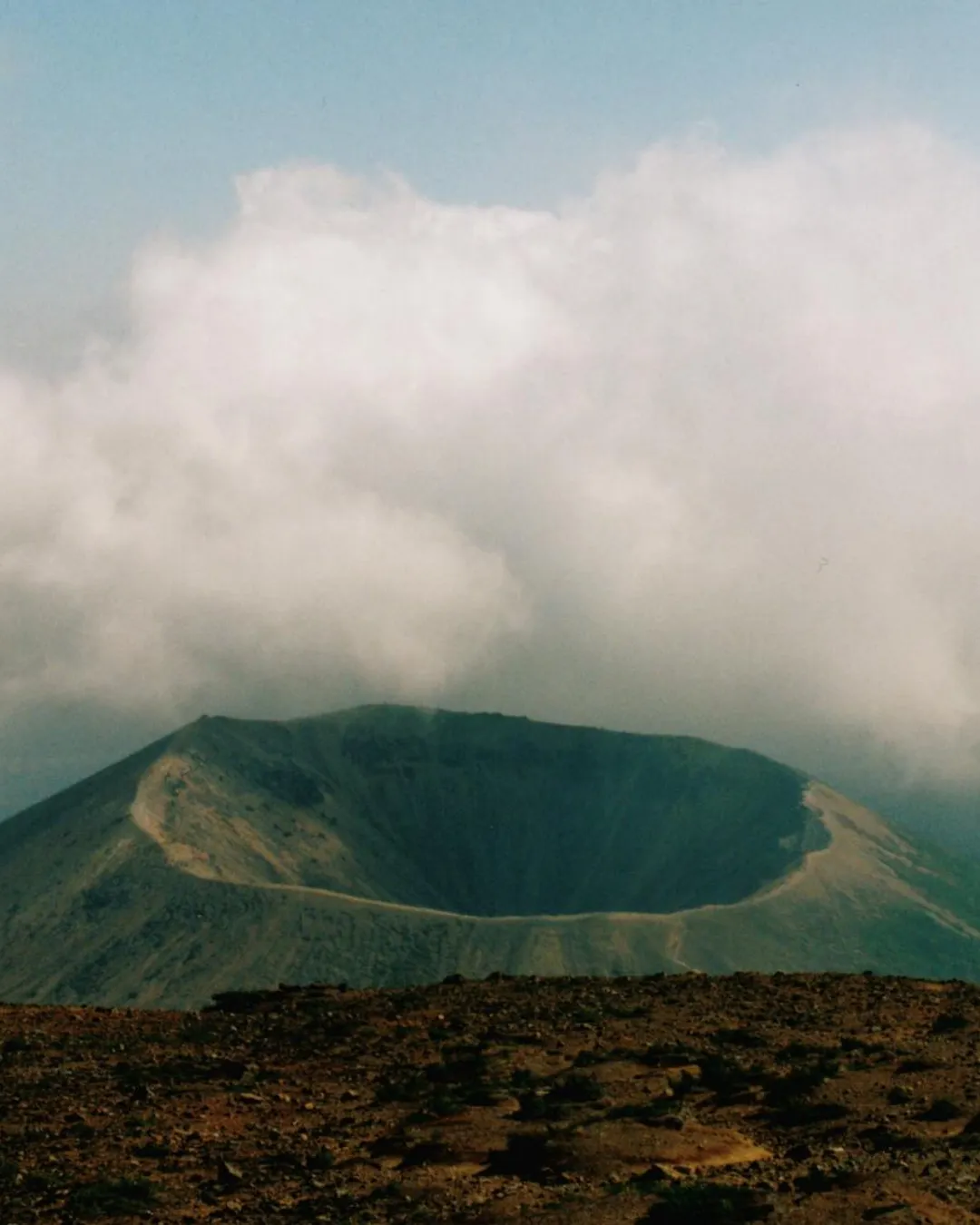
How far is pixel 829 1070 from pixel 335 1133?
10.9 metres

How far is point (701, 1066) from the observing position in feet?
108

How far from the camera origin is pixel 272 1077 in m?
33.4

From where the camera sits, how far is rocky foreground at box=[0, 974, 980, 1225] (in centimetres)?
2448

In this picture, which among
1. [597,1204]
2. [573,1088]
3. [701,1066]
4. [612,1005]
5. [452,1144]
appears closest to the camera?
[597,1204]

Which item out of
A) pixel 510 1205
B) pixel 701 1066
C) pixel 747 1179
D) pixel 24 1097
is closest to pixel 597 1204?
pixel 510 1205

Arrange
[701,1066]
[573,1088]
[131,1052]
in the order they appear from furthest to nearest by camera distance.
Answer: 1. [131,1052]
2. [701,1066]
3. [573,1088]

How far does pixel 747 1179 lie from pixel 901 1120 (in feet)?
16.2

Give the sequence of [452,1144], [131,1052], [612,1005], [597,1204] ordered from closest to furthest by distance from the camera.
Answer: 1. [597,1204]
2. [452,1144]
3. [131,1052]
4. [612,1005]

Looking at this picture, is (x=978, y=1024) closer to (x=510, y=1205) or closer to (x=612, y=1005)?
(x=612, y=1005)

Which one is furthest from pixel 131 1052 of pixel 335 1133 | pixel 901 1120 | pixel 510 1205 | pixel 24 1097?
pixel 901 1120

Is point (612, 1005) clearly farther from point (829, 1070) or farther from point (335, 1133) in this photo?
point (335, 1133)

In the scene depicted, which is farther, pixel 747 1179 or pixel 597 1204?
pixel 747 1179

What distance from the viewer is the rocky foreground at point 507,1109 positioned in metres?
24.5

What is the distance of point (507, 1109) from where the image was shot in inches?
1173
